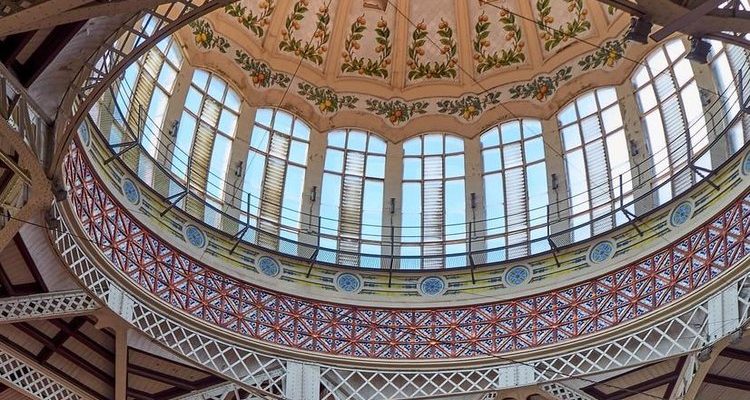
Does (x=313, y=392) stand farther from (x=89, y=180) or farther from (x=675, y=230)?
(x=675, y=230)

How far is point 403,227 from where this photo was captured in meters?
24.7

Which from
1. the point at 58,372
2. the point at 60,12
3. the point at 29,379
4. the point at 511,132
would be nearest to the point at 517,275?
the point at 511,132

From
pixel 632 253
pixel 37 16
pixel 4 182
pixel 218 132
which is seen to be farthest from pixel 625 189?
pixel 37 16

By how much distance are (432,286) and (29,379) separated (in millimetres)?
8698

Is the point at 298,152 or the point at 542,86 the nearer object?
the point at 542,86

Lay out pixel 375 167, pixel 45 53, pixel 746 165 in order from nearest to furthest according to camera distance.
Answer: pixel 45 53 < pixel 746 165 < pixel 375 167

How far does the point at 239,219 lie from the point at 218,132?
2172 mm

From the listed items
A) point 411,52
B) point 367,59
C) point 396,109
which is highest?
point 411,52

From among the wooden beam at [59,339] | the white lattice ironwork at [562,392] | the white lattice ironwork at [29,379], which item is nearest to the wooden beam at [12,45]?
the wooden beam at [59,339]

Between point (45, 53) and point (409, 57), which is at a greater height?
point (409, 57)

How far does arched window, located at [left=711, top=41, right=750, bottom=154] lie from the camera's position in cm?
2045

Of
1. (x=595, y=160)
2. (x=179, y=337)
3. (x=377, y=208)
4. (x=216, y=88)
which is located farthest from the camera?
(x=377, y=208)

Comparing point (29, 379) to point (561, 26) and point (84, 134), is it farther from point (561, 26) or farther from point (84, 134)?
point (561, 26)

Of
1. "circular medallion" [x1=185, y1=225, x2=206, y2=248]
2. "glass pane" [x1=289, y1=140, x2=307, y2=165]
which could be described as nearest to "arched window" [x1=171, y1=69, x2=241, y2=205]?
"circular medallion" [x1=185, y1=225, x2=206, y2=248]
